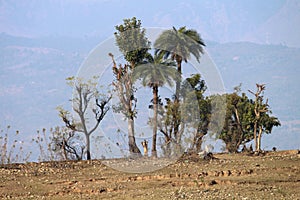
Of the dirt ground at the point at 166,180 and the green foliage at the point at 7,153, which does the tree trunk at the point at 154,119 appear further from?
the green foliage at the point at 7,153

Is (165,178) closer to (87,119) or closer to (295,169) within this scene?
(295,169)

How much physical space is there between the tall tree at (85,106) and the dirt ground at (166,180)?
152 inches

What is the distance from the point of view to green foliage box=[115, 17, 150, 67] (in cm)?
3697

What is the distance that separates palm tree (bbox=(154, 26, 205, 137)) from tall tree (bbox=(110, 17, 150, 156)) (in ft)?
3.00

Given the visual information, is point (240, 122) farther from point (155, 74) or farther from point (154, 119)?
point (155, 74)

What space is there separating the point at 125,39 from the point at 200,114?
937 centimetres

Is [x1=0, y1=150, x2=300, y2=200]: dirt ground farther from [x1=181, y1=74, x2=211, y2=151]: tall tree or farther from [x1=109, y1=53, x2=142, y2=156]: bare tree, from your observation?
[x1=181, y1=74, x2=211, y2=151]: tall tree

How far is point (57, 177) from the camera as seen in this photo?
27047 mm

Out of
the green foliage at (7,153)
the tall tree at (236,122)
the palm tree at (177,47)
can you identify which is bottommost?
the green foliage at (7,153)

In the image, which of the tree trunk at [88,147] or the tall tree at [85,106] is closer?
the tall tree at [85,106]

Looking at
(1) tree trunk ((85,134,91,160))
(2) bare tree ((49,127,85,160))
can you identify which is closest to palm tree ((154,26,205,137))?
(1) tree trunk ((85,134,91,160))

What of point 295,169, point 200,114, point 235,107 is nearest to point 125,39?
point 200,114

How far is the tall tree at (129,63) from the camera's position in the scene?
118 ft

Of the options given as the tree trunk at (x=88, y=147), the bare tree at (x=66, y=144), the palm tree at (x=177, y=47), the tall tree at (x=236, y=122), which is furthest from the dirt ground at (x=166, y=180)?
the tall tree at (x=236, y=122)
